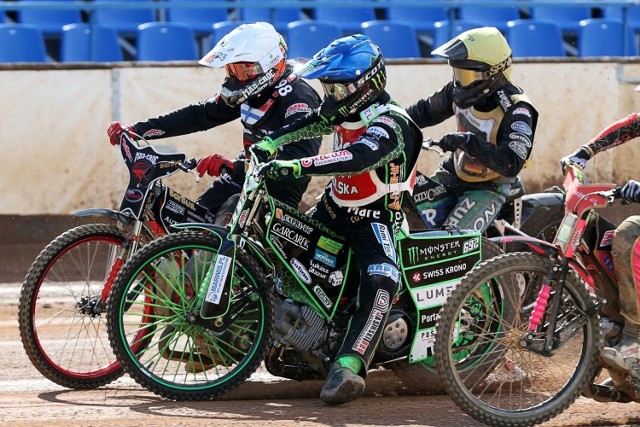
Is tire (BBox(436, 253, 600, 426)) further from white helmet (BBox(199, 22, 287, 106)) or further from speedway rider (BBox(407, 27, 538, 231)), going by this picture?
white helmet (BBox(199, 22, 287, 106))

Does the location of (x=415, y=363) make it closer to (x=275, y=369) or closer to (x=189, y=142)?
(x=275, y=369)

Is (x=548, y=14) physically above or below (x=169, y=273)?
above

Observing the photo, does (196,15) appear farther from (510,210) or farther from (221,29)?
(510,210)

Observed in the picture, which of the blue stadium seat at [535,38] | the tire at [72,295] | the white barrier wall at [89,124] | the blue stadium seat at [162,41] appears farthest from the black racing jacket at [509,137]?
the blue stadium seat at [162,41]

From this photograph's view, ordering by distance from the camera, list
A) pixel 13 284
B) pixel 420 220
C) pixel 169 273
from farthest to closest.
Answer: pixel 13 284 < pixel 420 220 < pixel 169 273

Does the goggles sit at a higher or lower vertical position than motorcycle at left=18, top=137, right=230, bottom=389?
higher

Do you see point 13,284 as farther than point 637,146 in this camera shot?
No

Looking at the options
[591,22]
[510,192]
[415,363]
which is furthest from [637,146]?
[415,363]

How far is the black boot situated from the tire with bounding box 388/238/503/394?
22.3 inches

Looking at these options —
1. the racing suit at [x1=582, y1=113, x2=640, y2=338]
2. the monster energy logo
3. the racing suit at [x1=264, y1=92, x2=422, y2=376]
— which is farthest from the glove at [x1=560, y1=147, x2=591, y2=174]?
the monster energy logo

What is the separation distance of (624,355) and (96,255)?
9.71ft

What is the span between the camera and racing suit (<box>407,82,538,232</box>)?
6.95 metres

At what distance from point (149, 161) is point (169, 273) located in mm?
806

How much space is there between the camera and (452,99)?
7.69 metres
